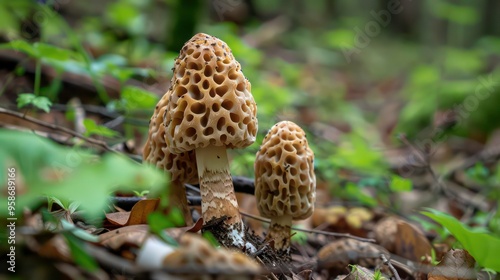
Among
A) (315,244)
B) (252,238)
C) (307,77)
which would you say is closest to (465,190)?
(315,244)

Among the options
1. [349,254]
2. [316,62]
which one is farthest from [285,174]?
[316,62]

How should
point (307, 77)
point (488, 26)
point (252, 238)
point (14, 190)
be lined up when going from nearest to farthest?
point (14, 190), point (252, 238), point (307, 77), point (488, 26)

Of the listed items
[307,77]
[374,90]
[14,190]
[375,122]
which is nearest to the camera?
[14,190]

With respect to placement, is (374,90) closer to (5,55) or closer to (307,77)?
(307,77)

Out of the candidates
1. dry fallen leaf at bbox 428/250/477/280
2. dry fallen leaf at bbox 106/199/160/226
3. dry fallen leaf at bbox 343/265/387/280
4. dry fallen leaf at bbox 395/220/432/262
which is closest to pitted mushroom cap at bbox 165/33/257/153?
dry fallen leaf at bbox 106/199/160/226

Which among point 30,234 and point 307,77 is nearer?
point 30,234

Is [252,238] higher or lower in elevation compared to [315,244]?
higher

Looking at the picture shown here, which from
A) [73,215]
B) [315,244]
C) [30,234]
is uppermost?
[30,234]
